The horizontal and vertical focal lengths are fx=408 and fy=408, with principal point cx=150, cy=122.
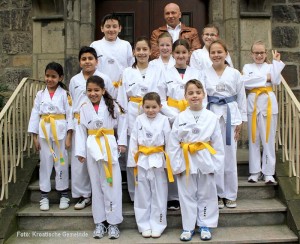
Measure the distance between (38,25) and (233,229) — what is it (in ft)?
13.7

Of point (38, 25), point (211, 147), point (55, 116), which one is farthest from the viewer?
point (38, 25)

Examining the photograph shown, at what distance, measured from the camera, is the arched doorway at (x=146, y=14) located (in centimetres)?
663

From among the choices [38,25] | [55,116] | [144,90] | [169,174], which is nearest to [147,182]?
[169,174]

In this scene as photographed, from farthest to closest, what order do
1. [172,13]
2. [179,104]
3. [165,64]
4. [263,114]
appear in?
[172,13] < [263,114] < [165,64] < [179,104]

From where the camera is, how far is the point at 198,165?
3744 millimetres

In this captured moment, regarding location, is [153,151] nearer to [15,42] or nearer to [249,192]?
[249,192]

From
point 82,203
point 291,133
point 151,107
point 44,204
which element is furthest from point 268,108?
point 44,204

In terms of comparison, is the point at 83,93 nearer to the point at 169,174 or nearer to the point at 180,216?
the point at 169,174

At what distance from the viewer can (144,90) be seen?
164 inches

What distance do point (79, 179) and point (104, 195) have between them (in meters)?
0.43

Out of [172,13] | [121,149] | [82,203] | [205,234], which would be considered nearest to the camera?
[205,234]

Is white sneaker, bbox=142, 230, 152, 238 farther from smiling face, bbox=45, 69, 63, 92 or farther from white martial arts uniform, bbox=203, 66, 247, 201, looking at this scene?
smiling face, bbox=45, 69, 63, 92

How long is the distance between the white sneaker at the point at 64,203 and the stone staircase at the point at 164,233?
0.06m

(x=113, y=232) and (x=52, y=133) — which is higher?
(x=52, y=133)
